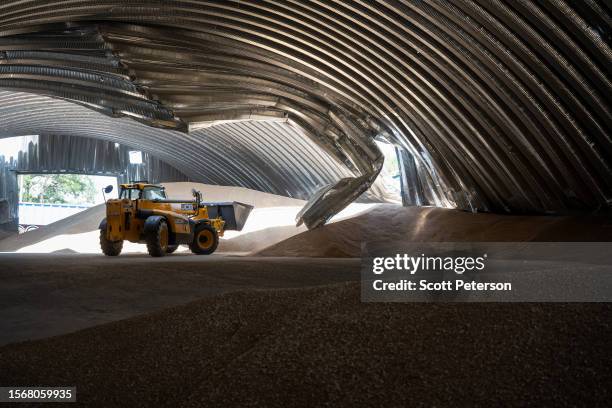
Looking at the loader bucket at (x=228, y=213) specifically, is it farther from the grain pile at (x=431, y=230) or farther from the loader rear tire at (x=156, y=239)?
the loader rear tire at (x=156, y=239)

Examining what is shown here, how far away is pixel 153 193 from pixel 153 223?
4.92ft

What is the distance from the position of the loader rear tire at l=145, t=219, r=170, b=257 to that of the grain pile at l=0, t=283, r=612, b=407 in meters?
7.96

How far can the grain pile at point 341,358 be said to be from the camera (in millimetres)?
3176

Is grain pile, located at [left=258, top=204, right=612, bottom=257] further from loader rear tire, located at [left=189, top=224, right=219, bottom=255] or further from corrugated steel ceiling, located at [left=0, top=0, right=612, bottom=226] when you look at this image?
loader rear tire, located at [left=189, top=224, right=219, bottom=255]

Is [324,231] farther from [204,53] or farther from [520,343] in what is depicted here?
[520,343]

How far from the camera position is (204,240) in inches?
589

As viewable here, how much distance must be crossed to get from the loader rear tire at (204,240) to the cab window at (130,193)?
1613 millimetres

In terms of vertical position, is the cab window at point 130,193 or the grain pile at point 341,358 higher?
the cab window at point 130,193

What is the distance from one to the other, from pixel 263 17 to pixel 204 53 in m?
2.60

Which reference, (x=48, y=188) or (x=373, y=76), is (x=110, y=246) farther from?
(x=48, y=188)

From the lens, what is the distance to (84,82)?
617 inches

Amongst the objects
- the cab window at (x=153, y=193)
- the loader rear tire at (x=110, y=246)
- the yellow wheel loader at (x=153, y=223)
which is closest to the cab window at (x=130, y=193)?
the yellow wheel loader at (x=153, y=223)

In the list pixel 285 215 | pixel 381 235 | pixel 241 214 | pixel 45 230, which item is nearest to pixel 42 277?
pixel 381 235

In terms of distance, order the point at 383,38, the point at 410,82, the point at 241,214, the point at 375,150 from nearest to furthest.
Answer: the point at 383,38, the point at 410,82, the point at 375,150, the point at 241,214
